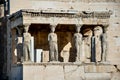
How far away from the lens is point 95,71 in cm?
2462

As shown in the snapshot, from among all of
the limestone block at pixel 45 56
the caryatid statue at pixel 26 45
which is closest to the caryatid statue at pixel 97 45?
the limestone block at pixel 45 56

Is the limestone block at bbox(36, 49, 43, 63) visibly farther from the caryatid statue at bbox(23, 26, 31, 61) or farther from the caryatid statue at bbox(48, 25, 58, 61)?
the caryatid statue at bbox(23, 26, 31, 61)

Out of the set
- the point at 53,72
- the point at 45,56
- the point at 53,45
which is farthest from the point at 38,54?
the point at 53,72

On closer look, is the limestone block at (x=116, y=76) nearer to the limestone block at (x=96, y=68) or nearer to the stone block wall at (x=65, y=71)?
the stone block wall at (x=65, y=71)

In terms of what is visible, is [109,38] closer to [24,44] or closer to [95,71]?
[95,71]

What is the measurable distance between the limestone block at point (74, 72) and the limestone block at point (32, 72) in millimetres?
1013

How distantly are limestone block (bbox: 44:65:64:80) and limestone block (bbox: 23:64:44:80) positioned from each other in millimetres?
199

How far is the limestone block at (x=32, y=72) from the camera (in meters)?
23.8

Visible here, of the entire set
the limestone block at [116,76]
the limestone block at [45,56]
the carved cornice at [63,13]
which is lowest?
the limestone block at [116,76]

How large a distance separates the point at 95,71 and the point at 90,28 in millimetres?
2069

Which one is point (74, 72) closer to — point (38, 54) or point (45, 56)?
point (45, 56)

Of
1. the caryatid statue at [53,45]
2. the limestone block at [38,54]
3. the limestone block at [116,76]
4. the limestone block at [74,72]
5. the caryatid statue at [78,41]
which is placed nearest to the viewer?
the caryatid statue at [53,45]

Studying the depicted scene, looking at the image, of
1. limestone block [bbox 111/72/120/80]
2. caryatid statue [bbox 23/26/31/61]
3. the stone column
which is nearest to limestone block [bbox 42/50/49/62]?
caryatid statue [bbox 23/26/31/61]

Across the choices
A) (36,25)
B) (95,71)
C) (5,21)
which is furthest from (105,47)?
(5,21)
